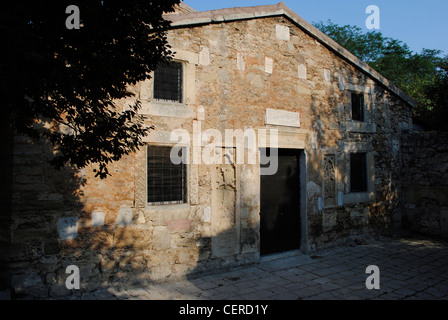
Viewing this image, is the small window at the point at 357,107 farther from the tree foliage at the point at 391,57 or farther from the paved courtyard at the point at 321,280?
the tree foliage at the point at 391,57

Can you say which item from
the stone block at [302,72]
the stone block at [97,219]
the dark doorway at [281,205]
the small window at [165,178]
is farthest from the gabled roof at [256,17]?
the stone block at [97,219]

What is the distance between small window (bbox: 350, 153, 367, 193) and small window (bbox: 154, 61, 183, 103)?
4.96 meters

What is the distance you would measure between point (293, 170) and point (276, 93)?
179cm

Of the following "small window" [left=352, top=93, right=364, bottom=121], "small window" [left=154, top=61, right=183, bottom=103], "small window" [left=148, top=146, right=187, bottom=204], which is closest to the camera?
"small window" [left=148, top=146, right=187, bottom=204]

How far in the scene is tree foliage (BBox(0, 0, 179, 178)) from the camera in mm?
2195

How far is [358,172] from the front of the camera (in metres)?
7.83

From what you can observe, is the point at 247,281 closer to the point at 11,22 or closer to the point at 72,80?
the point at 72,80

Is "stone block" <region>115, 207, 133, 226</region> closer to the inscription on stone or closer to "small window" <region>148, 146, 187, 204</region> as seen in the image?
"small window" <region>148, 146, 187, 204</region>

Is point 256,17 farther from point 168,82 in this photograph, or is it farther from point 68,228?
point 68,228

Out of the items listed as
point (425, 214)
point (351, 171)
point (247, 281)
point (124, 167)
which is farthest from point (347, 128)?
point (124, 167)

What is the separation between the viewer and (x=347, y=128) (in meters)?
7.52

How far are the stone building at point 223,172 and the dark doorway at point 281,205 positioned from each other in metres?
0.03

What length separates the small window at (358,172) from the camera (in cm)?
768

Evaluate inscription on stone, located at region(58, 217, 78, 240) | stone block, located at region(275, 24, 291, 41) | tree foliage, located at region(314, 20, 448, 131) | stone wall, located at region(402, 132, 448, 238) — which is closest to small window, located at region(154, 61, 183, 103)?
inscription on stone, located at region(58, 217, 78, 240)
